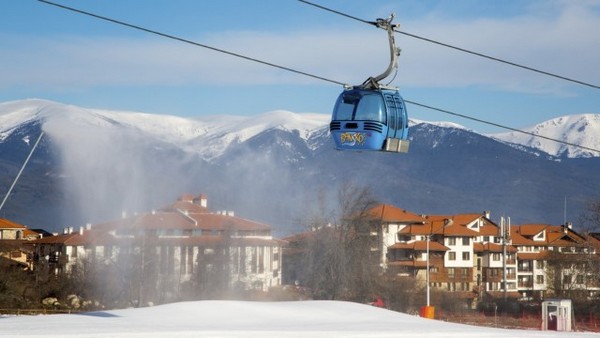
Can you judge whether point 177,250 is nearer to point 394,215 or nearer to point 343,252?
point 343,252

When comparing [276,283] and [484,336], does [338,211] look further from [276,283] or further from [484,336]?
[484,336]

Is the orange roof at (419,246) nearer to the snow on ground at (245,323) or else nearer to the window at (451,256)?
the window at (451,256)

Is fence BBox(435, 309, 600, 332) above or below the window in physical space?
below

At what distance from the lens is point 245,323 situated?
2952 centimetres

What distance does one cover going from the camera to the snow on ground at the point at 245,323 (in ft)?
81.4

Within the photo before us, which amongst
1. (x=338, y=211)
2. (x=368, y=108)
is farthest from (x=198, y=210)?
(x=368, y=108)

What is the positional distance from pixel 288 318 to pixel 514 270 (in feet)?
297

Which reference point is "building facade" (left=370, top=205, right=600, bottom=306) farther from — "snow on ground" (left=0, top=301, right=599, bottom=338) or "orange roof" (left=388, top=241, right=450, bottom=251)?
"snow on ground" (left=0, top=301, right=599, bottom=338)

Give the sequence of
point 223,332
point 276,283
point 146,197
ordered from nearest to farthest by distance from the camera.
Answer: point 223,332
point 276,283
point 146,197

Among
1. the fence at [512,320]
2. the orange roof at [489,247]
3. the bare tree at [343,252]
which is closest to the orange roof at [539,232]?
the orange roof at [489,247]

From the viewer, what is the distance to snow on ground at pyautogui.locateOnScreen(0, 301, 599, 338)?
24797 mm

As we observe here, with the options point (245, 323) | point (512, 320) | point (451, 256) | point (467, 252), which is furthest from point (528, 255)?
point (245, 323)

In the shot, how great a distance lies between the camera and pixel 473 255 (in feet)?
379

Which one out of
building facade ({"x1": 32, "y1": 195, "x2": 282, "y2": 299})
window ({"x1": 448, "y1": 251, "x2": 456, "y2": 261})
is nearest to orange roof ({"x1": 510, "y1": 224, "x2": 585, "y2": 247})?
window ({"x1": 448, "y1": 251, "x2": 456, "y2": 261})
